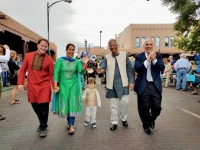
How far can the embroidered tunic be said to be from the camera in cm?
493

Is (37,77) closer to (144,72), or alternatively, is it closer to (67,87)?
(67,87)

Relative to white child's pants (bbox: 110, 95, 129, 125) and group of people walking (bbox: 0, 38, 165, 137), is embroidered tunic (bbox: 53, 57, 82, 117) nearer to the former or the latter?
group of people walking (bbox: 0, 38, 165, 137)

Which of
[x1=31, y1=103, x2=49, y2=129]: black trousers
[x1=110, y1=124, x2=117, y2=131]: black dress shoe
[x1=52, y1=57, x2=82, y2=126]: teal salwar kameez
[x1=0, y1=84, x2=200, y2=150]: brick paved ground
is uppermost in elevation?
[x1=52, y1=57, x2=82, y2=126]: teal salwar kameez

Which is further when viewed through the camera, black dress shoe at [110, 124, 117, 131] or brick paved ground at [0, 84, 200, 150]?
black dress shoe at [110, 124, 117, 131]

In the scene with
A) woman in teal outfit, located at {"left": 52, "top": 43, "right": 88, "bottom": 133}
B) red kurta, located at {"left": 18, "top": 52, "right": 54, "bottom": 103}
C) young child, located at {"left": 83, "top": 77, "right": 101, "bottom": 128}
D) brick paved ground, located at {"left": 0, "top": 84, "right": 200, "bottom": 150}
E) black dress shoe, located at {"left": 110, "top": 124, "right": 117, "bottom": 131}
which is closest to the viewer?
brick paved ground, located at {"left": 0, "top": 84, "right": 200, "bottom": 150}

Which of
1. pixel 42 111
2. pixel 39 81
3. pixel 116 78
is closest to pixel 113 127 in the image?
pixel 116 78

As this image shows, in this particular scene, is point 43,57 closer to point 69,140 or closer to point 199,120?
point 69,140

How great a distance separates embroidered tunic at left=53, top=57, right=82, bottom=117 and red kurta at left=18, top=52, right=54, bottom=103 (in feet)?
0.80

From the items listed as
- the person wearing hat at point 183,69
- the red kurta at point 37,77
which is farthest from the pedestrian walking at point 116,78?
the person wearing hat at point 183,69

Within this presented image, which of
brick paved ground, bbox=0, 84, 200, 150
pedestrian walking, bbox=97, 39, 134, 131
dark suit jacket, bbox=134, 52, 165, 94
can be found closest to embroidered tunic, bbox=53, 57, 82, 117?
brick paved ground, bbox=0, 84, 200, 150

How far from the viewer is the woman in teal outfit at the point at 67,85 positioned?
4.93 metres

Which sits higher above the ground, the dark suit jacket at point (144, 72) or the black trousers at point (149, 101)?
the dark suit jacket at point (144, 72)

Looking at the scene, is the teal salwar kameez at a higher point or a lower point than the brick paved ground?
higher

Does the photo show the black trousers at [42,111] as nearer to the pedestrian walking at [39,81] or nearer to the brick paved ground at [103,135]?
the pedestrian walking at [39,81]
